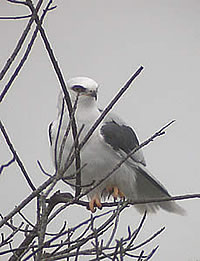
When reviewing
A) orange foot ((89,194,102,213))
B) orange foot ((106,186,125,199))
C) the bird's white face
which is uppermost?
the bird's white face

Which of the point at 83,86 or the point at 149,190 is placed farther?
the point at 149,190

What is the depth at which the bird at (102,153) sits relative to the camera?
63 centimetres

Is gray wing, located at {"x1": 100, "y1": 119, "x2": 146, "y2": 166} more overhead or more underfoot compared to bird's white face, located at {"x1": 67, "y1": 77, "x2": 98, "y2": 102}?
more underfoot

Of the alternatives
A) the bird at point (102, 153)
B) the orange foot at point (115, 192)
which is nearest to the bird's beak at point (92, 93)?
the bird at point (102, 153)

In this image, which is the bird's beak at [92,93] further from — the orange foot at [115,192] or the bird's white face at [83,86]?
the orange foot at [115,192]

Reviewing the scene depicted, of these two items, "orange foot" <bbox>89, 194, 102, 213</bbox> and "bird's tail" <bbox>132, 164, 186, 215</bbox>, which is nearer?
"orange foot" <bbox>89, 194, 102, 213</bbox>

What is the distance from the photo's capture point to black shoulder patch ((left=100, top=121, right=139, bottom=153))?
68 centimetres

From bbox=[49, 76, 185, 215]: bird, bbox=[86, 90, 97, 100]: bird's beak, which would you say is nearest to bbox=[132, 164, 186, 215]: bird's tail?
bbox=[49, 76, 185, 215]: bird

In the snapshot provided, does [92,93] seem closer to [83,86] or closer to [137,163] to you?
[83,86]

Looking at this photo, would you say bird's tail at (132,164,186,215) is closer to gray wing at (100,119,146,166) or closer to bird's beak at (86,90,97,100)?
gray wing at (100,119,146,166)

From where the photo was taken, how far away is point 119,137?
70 centimetres

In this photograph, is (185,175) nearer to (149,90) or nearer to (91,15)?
(149,90)

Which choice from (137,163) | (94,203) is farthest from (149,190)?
(94,203)

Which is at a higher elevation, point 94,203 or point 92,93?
point 92,93
